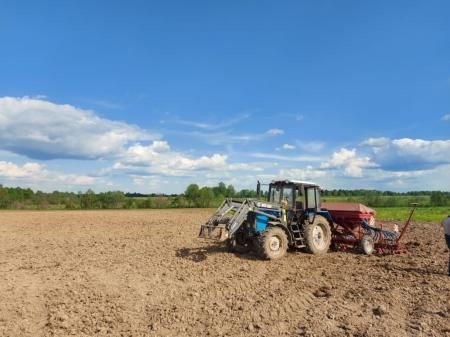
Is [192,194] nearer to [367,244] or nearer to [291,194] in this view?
[291,194]

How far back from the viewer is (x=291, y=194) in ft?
42.6

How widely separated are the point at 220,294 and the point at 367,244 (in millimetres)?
6512

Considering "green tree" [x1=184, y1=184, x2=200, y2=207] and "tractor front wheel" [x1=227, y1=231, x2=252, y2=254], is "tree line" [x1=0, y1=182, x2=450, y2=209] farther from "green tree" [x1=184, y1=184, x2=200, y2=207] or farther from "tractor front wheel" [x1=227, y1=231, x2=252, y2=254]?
"tractor front wheel" [x1=227, y1=231, x2=252, y2=254]

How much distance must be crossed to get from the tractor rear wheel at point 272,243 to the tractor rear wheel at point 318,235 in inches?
45.3

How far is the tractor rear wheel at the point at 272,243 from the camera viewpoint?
11.3m

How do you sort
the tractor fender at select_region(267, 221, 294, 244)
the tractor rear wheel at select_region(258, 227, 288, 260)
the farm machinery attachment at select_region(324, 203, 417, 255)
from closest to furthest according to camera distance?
the tractor rear wheel at select_region(258, 227, 288, 260), the tractor fender at select_region(267, 221, 294, 244), the farm machinery attachment at select_region(324, 203, 417, 255)

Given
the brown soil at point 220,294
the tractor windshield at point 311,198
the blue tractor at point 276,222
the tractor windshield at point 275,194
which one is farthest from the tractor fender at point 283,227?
the tractor windshield at point 311,198

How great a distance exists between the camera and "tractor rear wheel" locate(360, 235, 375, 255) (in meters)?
12.8

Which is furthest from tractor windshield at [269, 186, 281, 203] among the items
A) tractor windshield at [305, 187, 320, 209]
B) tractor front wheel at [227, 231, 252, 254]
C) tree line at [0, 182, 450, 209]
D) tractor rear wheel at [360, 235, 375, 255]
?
tree line at [0, 182, 450, 209]

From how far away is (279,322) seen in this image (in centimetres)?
679

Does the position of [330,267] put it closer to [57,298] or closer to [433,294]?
[433,294]

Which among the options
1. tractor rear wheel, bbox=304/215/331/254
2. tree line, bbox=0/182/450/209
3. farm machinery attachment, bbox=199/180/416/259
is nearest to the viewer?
farm machinery attachment, bbox=199/180/416/259

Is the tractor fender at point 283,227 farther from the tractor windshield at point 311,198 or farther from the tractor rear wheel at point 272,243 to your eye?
the tractor windshield at point 311,198

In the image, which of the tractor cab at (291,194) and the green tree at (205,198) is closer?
the tractor cab at (291,194)
